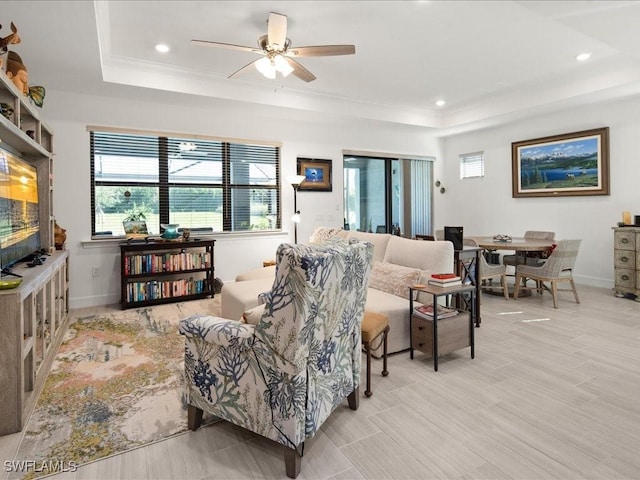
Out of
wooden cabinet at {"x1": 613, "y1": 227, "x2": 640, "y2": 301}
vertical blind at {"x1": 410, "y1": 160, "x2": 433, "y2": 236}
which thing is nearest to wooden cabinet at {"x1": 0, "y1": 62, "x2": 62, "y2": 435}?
vertical blind at {"x1": 410, "y1": 160, "x2": 433, "y2": 236}

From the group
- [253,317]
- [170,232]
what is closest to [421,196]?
[170,232]

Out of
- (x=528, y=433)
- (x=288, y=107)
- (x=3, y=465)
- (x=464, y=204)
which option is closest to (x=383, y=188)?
(x=464, y=204)

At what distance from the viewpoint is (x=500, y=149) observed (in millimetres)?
6699

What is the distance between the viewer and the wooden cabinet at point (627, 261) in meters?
4.63

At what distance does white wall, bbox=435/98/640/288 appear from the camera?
5184 mm

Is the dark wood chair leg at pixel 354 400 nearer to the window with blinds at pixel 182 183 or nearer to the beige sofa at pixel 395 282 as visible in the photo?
the beige sofa at pixel 395 282

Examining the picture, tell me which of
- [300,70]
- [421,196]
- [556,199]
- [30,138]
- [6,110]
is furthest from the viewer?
[421,196]

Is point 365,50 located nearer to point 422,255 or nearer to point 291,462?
point 422,255

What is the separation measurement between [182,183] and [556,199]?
224 inches

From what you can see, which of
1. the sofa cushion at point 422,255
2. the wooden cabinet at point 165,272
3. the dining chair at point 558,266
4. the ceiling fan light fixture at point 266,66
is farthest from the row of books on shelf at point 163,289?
the dining chair at point 558,266

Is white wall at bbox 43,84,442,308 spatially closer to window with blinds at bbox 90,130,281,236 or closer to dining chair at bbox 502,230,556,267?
window with blinds at bbox 90,130,281,236

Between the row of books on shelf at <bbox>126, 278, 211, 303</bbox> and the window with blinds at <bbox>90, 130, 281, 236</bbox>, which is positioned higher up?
the window with blinds at <bbox>90, 130, 281, 236</bbox>

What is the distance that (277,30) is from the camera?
3057 millimetres

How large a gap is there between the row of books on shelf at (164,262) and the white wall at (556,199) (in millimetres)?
4972
